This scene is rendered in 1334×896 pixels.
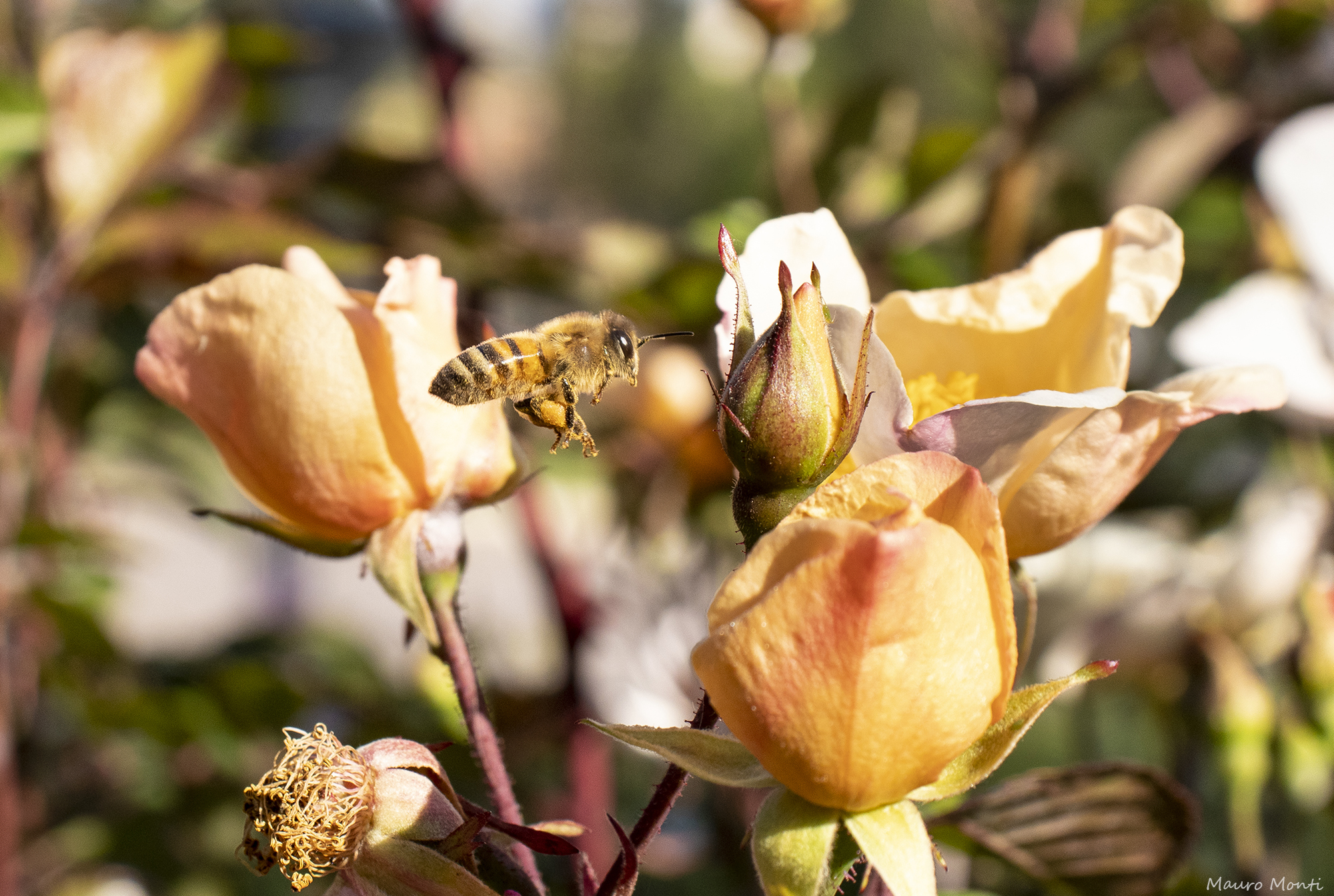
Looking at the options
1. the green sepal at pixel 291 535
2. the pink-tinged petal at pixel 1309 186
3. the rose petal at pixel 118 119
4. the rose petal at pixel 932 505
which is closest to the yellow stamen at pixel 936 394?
the rose petal at pixel 932 505

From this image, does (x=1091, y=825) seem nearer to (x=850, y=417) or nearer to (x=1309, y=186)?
(x=850, y=417)

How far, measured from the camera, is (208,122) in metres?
0.91

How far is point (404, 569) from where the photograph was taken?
16.4 inches

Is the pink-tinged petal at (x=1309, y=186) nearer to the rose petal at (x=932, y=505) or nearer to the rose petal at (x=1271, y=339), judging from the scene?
the rose petal at (x=1271, y=339)

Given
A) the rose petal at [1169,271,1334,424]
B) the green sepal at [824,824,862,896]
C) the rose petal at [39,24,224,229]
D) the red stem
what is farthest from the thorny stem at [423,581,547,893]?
the rose petal at [39,24,224,229]

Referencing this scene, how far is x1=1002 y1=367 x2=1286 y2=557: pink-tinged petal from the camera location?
1.07ft

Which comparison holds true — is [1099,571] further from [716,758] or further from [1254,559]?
[716,758]

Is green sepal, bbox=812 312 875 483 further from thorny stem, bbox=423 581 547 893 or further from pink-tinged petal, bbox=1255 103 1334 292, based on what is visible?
pink-tinged petal, bbox=1255 103 1334 292

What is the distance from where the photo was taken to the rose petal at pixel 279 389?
0.38 metres

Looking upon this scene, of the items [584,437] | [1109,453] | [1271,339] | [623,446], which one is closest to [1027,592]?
[1109,453]

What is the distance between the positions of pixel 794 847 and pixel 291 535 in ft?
0.77

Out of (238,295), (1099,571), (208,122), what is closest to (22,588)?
(208,122)

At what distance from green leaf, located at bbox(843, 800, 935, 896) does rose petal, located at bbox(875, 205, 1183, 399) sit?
0.15 m

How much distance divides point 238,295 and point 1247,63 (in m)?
0.92
